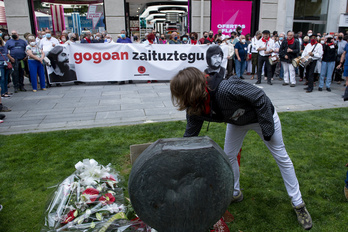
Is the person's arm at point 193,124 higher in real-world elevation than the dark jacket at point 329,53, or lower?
lower

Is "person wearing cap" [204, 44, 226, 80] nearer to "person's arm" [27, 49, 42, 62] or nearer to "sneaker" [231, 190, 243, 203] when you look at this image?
"person's arm" [27, 49, 42, 62]

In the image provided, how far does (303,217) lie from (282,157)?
2.26 feet

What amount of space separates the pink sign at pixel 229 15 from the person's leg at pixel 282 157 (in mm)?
14124

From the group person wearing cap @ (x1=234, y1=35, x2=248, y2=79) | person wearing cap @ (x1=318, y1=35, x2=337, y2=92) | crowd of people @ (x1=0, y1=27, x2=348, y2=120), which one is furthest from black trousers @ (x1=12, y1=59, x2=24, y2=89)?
person wearing cap @ (x1=318, y1=35, x2=337, y2=92)

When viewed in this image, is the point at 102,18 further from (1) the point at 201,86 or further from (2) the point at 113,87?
(1) the point at 201,86

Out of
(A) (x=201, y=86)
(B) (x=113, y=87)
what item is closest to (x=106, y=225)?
(A) (x=201, y=86)

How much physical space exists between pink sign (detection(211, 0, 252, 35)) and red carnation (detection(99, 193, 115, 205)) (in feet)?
47.6

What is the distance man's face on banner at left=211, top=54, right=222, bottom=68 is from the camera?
1169 cm

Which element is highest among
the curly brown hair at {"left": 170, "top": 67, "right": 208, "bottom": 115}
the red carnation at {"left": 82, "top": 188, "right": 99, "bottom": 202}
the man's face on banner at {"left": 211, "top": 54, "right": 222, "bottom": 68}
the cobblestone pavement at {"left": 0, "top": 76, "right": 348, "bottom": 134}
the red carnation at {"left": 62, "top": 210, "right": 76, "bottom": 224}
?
the curly brown hair at {"left": 170, "top": 67, "right": 208, "bottom": 115}

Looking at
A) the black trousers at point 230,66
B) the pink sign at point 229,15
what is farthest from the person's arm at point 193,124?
the pink sign at point 229,15

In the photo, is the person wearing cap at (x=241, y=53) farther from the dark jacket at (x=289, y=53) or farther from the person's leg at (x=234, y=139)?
the person's leg at (x=234, y=139)

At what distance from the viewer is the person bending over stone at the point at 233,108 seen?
6.96 feet

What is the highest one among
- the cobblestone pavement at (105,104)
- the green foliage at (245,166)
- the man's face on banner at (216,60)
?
the man's face on banner at (216,60)

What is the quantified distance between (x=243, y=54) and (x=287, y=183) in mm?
9555
